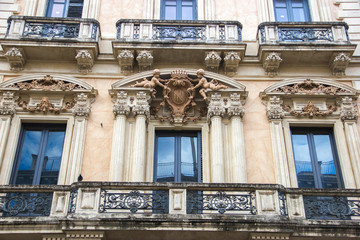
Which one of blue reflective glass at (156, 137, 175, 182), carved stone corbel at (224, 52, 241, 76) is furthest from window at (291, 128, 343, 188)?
blue reflective glass at (156, 137, 175, 182)

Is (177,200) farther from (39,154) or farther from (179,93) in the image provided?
(39,154)

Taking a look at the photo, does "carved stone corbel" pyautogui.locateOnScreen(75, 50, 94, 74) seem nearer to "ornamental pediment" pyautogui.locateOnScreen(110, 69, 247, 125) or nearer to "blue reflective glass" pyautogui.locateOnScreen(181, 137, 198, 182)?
"ornamental pediment" pyautogui.locateOnScreen(110, 69, 247, 125)

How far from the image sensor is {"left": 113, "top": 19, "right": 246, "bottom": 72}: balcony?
13.9 m

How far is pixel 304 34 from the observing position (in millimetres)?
14578

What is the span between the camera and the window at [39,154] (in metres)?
12.6

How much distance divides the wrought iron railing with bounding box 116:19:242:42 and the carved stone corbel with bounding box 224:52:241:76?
0.54m

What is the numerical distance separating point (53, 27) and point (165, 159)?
5164 millimetres

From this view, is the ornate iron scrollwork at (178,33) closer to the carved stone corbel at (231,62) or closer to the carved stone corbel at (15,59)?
the carved stone corbel at (231,62)

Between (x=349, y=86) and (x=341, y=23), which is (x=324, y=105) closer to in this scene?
(x=349, y=86)

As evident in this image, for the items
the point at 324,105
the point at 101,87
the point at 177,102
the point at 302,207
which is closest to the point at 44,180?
the point at 101,87

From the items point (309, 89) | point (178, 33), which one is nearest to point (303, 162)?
point (309, 89)

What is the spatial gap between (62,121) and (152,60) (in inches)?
118

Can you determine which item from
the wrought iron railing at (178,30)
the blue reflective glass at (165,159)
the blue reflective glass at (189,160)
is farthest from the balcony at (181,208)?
the wrought iron railing at (178,30)

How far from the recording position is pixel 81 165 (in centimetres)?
1249
